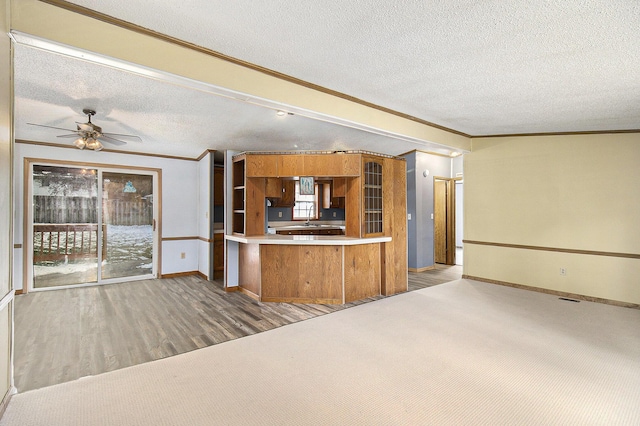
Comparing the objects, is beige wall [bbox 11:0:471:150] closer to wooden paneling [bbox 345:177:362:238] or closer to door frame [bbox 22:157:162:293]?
wooden paneling [bbox 345:177:362:238]

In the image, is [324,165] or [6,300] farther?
[324,165]

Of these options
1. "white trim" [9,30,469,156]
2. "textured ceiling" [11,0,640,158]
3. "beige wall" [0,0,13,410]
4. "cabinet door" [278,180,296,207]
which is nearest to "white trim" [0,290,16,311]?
"beige wall" [0,0,13,410]

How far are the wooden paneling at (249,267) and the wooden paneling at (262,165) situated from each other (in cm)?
103

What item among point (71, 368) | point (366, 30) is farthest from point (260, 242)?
point (366, 30)

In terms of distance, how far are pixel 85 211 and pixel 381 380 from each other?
5418 millimetres

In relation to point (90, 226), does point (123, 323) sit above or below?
below

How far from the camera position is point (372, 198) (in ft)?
14.5

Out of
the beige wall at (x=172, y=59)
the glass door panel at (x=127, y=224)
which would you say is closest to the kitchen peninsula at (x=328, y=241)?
the beige wall at (x=172, y=59)

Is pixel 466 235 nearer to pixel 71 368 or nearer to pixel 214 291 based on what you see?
pixel 214 291

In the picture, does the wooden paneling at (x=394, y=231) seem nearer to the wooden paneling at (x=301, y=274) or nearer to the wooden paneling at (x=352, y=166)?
the wooden paneling at (x=352, y=166)

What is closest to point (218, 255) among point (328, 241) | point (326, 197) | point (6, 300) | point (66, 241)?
point (66, 241)

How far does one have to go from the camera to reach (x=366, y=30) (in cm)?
206

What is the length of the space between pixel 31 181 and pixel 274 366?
5019 mm

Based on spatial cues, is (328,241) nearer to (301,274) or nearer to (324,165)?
(301,274)
